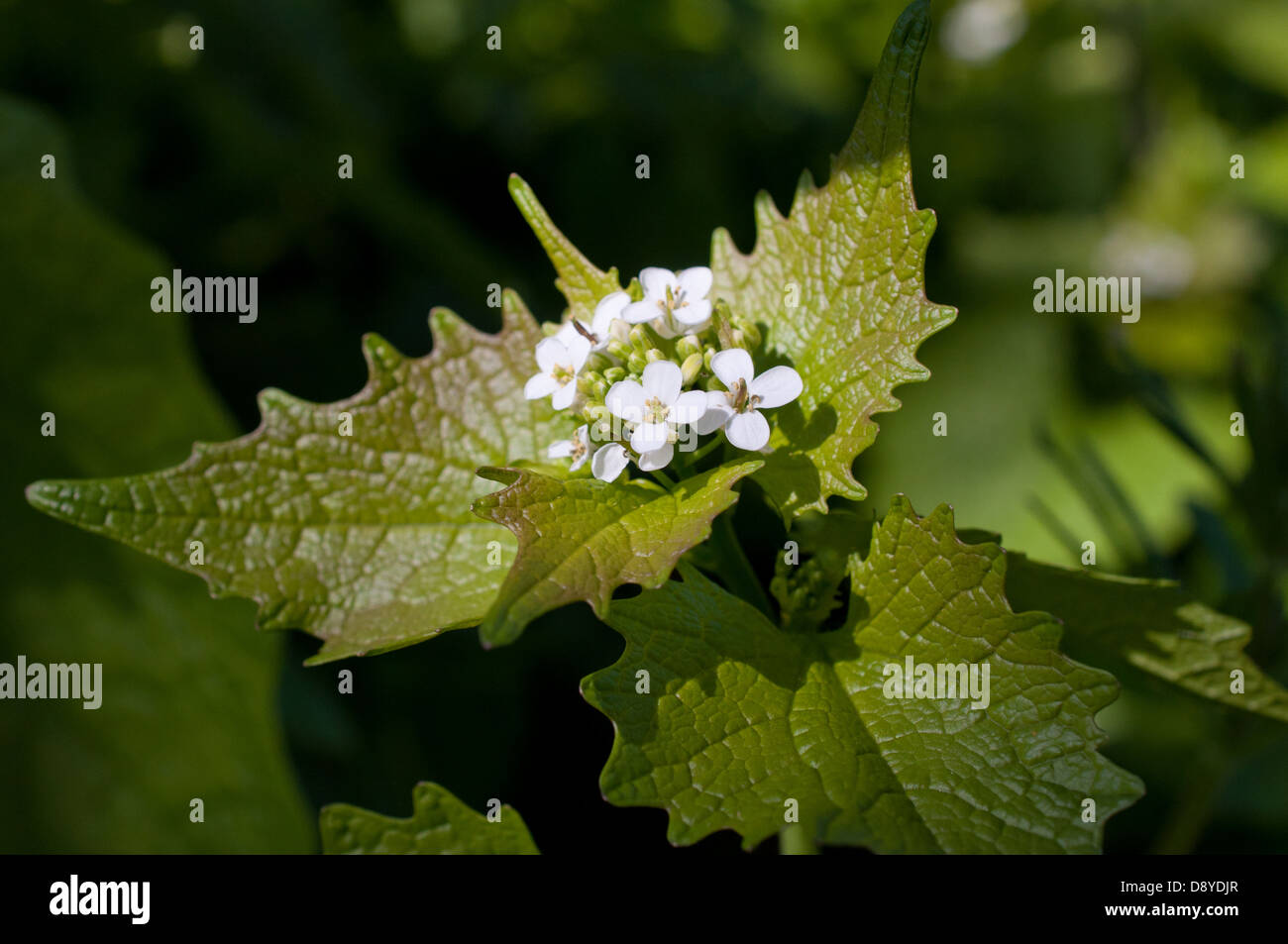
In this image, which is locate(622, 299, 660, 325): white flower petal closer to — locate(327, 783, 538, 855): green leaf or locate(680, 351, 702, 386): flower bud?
locate(680, 351, 702, 386): flower bud


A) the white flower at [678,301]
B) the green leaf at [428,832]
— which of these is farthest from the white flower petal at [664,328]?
the green leaf at [428,832]

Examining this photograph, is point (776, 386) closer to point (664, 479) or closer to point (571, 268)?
point (664, 479)

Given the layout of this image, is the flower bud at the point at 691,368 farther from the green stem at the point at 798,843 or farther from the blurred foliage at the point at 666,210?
the blurred foliage at the point at 666,210

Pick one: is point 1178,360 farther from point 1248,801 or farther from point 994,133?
point 1248,801

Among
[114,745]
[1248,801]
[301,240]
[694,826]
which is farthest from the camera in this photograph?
[301,240]
